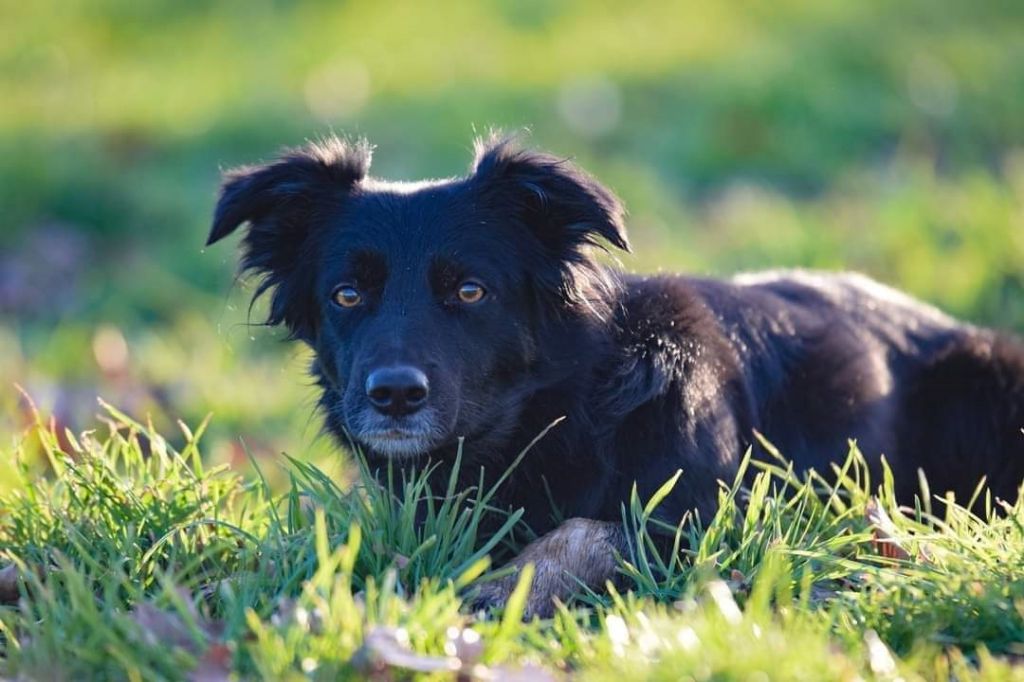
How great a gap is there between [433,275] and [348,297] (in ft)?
0.96

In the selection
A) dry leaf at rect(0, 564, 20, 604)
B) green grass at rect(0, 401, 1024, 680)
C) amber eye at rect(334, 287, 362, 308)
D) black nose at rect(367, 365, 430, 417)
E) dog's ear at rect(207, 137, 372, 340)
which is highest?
dog's ear at rect(207, 137, 372, 340)

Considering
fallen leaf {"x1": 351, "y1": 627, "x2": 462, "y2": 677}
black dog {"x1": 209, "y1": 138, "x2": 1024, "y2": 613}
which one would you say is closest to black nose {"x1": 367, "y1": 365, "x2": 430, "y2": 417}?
black dog {"x1": 209, "y1": 138, "x2": 1024, "y2": 613}

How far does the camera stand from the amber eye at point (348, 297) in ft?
12.8

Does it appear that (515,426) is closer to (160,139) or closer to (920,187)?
(920,187)

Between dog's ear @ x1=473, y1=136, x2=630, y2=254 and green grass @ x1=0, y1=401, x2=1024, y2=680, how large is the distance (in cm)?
90

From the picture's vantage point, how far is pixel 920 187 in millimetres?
7867

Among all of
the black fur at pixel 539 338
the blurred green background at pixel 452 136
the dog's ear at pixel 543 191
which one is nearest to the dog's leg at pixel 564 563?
the black fur at pixel 539 338

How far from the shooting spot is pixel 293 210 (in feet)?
13.8

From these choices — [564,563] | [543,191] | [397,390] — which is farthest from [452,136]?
[564,563]

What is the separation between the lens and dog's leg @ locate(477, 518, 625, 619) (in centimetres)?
333

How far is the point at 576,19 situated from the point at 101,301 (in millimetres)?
6373

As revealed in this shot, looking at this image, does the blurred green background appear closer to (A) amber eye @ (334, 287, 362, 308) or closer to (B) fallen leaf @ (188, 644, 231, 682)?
(A) amber eye @ (334, 287, 362, 308)

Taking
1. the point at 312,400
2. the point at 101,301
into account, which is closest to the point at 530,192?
the point at 312,400

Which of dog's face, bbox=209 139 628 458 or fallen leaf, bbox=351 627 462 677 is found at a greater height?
dog's face, bbox=209 139 628 458
